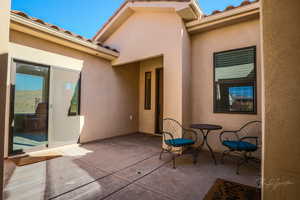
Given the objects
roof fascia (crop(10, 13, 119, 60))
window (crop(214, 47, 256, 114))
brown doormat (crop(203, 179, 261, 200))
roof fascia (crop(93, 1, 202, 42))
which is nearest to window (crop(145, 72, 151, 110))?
roof fascia (crop(10, 13, 119, 60))

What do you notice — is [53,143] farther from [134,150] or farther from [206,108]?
[206,108]

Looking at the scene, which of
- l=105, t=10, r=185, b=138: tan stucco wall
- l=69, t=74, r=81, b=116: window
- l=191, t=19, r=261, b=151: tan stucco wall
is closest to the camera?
l=191, t=19, r=261, b=151: tan stucco wall

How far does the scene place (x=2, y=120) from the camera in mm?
1006

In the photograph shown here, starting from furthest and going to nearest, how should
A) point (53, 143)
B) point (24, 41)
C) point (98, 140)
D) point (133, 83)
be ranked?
point (133, 83) < point (98, 140) < point (53, 143) < point (24, 41)

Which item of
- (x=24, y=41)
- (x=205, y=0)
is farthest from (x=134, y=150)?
(x=205, y=0)

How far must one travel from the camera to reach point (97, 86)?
4.52 meters

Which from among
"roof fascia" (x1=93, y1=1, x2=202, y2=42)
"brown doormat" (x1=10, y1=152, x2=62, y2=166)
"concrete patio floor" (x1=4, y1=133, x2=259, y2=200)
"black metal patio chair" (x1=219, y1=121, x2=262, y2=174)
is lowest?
"concrete patio floor" (x1=4, y1=133, x2=259, y2=200)

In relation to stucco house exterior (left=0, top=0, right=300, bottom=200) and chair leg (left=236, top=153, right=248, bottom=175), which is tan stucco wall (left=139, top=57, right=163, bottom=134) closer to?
stucco house exterior (left=0, top=0, right=300, bottom=200)

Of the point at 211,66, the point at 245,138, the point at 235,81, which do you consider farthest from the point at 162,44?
the point at 245,138

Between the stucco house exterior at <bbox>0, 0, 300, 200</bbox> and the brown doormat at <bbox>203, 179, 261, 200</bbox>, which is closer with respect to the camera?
the brown doormat at <bbox>203, 179, 261, 200</bbox>

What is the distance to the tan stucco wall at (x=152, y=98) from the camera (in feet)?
18.0

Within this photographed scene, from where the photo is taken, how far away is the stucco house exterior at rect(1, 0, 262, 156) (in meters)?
3.10

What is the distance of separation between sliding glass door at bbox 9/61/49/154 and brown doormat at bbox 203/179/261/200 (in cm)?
377

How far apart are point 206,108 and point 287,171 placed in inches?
111
